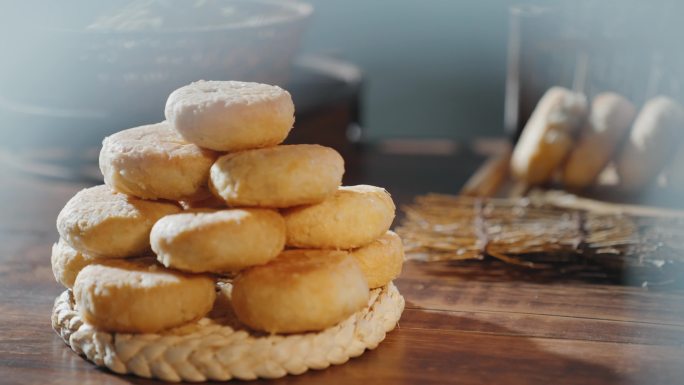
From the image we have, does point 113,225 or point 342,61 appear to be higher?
point 113,225

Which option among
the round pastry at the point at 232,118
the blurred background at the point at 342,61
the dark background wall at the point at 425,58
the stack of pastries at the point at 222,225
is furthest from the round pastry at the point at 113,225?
the dark background wall at the point at 425,58

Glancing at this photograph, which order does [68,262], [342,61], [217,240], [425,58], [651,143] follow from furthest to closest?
1. [425,58]
2. [342,61]
3. [651,143]
4. [68,262]
5. [217,240]

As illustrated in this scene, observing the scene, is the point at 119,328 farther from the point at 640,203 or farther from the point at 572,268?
the point at 640,203

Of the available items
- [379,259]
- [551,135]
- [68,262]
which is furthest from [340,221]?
[551,135]

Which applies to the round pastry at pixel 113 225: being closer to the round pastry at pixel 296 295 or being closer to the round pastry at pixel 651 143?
the round pastry at pixel 296 295

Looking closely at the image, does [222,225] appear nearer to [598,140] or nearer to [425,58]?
[598,140]

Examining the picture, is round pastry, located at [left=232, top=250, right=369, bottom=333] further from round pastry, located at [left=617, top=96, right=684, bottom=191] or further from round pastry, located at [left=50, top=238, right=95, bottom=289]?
round pastry, located at [left=617, top=96, right=684, bottom=191]

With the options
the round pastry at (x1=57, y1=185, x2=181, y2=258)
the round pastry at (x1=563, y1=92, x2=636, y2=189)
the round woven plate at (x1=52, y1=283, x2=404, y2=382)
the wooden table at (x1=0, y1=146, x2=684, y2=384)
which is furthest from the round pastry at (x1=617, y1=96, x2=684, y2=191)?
the round pastry at (x1=57, y1=185, x2=181, y2=258)
